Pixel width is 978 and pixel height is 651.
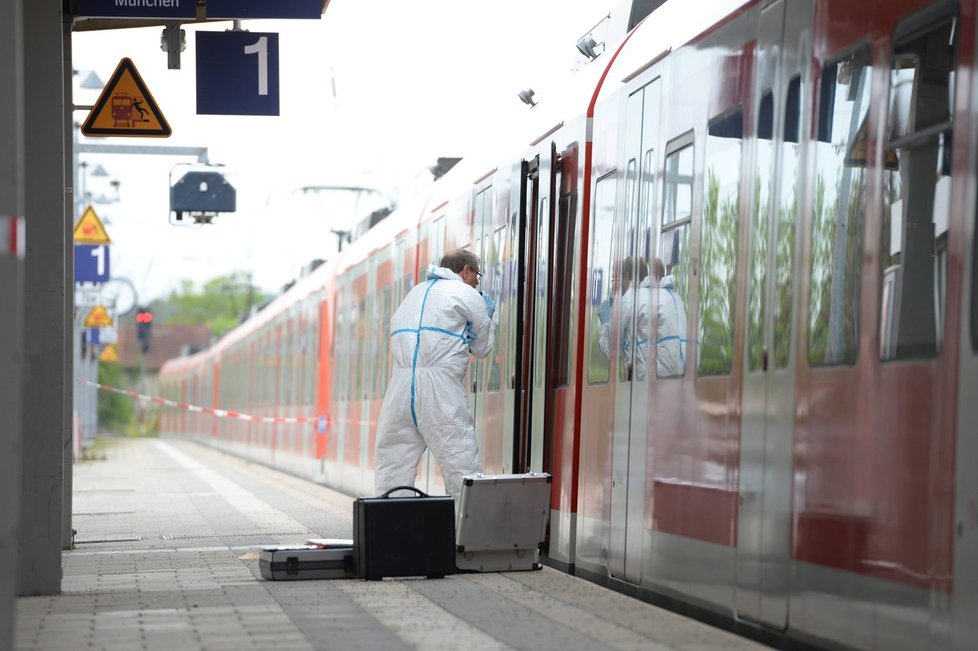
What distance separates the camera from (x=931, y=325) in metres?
5.59

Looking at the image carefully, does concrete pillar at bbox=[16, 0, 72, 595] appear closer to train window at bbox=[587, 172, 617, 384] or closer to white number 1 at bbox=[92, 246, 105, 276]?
train window at bbox=[587, 172, 617, 384]

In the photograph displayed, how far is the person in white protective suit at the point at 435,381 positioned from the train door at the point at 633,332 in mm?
1429

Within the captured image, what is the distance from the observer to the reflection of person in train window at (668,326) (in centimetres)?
819

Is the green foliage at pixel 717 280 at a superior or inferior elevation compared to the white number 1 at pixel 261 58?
inferior

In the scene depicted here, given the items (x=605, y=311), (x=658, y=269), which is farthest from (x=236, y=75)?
(x=658, y=269)

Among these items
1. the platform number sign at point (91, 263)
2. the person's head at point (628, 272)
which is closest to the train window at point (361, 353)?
the platform number sign at point (91, 263)

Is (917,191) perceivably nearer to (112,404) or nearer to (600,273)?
(600,273)

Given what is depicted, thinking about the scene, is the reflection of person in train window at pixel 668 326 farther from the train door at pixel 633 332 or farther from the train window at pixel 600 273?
the train window at pixel 600 273

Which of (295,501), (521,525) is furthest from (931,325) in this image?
(295,501)

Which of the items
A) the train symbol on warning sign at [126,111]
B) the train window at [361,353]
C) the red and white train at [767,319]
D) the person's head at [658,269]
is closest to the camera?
the red and white train at [767,319]

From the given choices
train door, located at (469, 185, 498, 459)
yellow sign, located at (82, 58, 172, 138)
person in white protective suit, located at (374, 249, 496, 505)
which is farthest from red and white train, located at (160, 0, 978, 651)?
yellow sign, located at (82, 58, 172, 138)

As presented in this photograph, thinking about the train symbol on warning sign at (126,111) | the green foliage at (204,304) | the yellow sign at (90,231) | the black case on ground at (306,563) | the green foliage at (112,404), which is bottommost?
the green foliage at (112,404)

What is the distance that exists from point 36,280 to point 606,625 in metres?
3.54

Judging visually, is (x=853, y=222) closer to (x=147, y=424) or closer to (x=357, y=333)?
(x=357, y=333)
